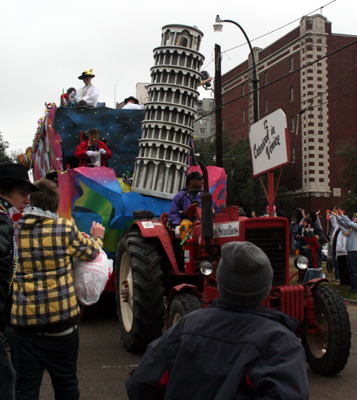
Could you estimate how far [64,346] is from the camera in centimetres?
338

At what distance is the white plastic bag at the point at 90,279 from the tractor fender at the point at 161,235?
252 centimetres

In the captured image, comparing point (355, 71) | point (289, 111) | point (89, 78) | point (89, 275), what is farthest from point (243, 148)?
point (89, 275)

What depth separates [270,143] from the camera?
20.2 feet

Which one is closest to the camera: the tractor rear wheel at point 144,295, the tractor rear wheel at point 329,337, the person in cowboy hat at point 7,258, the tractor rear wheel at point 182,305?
the person in cowboy hat at point 7,258

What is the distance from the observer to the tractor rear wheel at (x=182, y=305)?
5.01m

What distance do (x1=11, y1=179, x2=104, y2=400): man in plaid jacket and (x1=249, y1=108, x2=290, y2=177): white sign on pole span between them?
307 centimetres

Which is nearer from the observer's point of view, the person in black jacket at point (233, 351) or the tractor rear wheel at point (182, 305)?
the person in black jacket at point (233, 351)

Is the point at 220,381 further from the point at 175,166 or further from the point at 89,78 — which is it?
the point at 89,78

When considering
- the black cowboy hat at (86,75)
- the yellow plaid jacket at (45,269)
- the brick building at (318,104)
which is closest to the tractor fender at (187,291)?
the yellow plaid jacket at (45,269)

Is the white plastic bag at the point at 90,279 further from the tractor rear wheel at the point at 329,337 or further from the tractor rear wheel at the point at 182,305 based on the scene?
the tractor rear wheel at the point at 329,337

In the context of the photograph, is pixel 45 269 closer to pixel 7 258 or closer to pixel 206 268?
pixel 7 258

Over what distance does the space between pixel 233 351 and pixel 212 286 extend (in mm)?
3574

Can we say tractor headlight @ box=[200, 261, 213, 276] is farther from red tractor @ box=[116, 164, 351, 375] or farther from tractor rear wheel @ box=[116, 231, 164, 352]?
tractor rear wheel @ box=[116, 231, 164, 352]

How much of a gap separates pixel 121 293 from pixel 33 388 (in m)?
3.17
